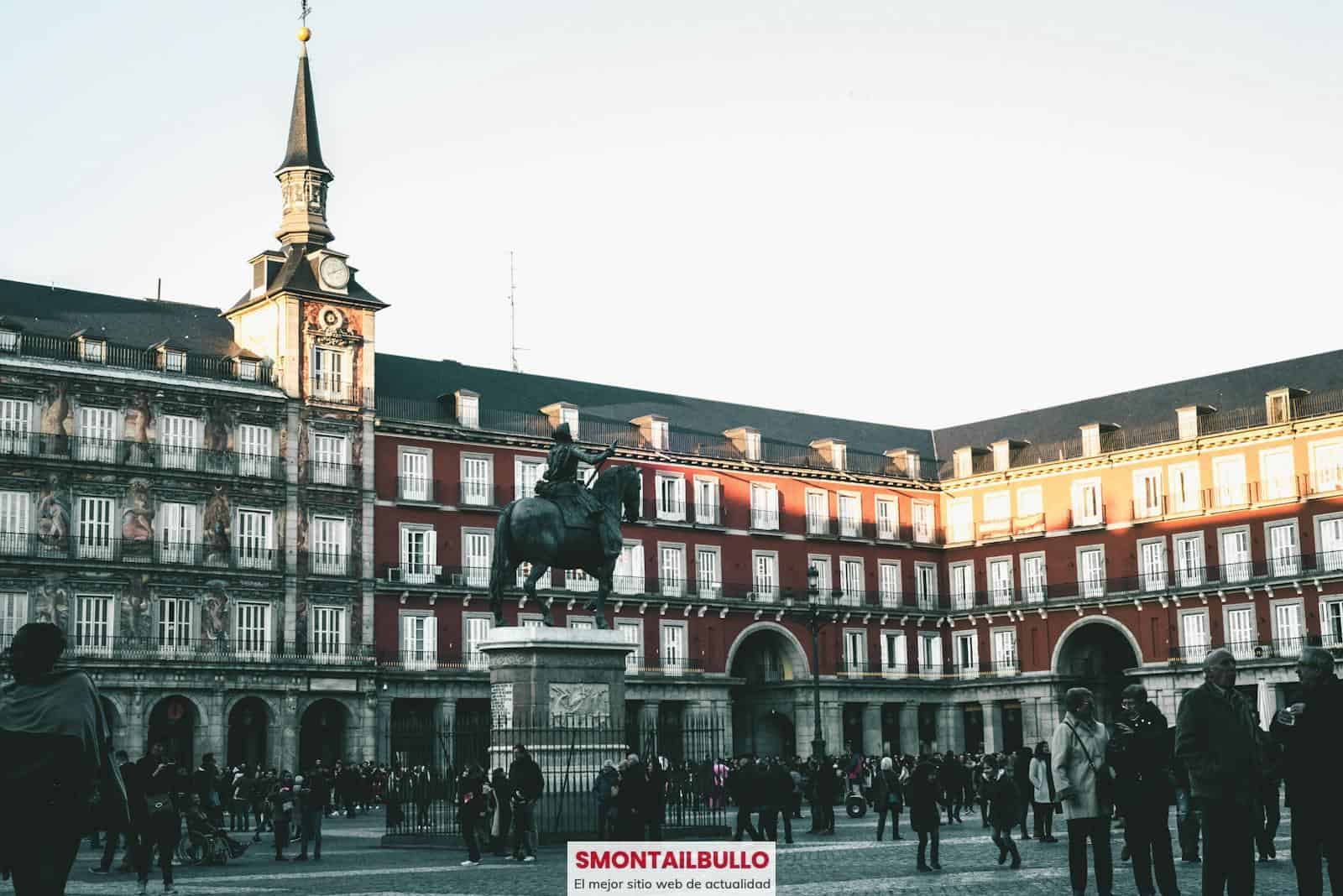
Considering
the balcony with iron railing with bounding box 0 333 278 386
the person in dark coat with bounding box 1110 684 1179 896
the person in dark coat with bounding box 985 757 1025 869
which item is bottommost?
the person in dark coat with bounding box 985 757 1025 869

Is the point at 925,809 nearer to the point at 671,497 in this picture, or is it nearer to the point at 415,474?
the point at 415,474

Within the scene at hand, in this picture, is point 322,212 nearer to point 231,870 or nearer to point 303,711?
point 303,711

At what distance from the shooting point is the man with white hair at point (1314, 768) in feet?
32.6

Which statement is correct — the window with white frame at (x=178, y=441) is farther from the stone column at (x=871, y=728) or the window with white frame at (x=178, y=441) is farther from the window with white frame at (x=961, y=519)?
the window with white frame at (x=961, y=519)

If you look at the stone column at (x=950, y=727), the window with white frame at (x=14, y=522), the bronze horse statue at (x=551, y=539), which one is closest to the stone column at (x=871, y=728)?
the stone column at (x=950, y=727)

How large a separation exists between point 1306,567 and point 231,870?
48348mm

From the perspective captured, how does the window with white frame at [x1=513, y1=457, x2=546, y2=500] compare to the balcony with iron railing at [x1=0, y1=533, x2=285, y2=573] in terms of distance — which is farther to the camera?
the window with white frame at [x1=513, y1=457, x2=546, y2=500]

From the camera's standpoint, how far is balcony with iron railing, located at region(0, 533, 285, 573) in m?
51.2

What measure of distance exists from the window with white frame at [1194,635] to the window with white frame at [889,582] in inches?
489

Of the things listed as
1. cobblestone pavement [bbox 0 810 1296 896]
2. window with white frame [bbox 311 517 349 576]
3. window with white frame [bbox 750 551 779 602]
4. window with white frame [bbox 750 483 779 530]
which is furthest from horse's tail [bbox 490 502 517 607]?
window with white frame [bbox 750 483 779 530]

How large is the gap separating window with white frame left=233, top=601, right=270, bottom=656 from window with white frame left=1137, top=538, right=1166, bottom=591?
3382 cm

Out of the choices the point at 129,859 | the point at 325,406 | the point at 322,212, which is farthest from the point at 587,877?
the point at 322,212

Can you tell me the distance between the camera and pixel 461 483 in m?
61.2

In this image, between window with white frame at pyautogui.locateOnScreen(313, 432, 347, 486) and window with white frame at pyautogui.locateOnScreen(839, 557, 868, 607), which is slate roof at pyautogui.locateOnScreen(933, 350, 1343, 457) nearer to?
window with white frame at pyautogui.locateOnScreen(839, 557, 868, 607)
